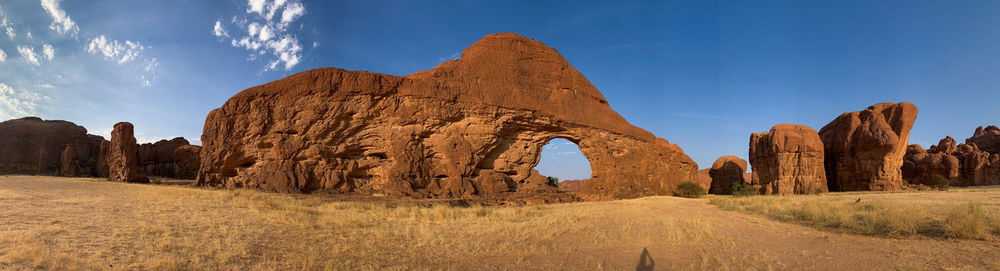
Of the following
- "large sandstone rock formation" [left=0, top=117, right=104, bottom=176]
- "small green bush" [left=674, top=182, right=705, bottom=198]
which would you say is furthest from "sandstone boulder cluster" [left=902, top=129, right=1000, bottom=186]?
"large sandstone rock formation" [left=0, top=117, right=104, bottom=176]

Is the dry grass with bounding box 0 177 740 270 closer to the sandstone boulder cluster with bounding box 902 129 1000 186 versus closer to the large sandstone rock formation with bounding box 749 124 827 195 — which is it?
the large sandstone rock formation with bounding box 749 124 827 195

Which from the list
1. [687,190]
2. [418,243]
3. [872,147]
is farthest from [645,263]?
[872,147]

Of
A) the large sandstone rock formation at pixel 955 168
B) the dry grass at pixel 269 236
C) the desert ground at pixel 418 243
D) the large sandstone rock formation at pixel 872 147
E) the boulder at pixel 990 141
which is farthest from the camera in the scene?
Result: the boulder at pixel 990 141

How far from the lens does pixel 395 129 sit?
17766mm

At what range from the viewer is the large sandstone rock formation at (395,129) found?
17.3m

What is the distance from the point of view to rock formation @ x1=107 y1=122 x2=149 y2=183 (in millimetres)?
23078

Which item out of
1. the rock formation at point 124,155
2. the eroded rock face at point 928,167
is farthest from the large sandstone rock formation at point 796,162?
the rock formation at point 124,155

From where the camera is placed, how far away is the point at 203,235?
6445 mm

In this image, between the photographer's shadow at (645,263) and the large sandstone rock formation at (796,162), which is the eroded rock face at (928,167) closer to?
the large sandstone rock formation at (796,162)

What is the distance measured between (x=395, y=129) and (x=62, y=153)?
3979cm

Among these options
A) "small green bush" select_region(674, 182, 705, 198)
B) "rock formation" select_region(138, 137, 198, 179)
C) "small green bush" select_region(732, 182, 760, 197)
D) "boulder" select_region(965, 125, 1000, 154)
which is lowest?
"small green bush" select_region(732, 182, 760, 197)

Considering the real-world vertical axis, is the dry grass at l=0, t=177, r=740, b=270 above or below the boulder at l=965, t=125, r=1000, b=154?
below

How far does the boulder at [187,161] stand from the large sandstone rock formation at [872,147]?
59.3 metres

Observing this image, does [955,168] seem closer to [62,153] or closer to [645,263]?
[645,263]
